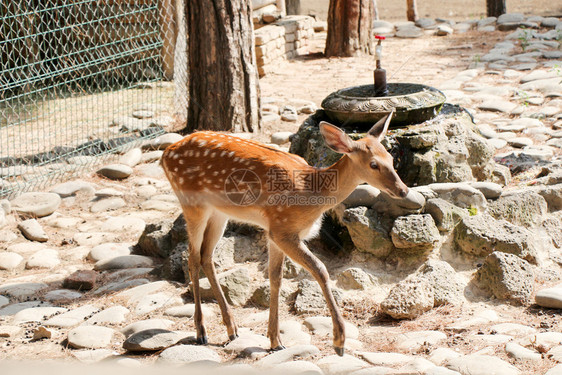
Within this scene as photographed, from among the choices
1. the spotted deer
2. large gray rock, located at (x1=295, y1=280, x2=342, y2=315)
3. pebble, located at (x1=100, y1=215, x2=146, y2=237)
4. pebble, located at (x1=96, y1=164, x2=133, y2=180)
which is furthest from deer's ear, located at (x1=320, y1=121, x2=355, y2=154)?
pebble, located at (x1=96, y1=164, x2=133, y2=180)

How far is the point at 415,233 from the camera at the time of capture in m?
5.07

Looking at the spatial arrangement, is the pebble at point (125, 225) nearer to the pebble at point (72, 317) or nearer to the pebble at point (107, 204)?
the pebble at point (107, 204)

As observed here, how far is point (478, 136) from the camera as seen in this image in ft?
20.2

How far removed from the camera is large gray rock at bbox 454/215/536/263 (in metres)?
5.16

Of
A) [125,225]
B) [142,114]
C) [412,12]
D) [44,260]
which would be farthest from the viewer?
[412,12]

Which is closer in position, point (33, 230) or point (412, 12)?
point (33, 230)

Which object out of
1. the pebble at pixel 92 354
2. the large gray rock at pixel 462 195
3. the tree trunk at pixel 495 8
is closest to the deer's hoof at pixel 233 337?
the pebble at pixel 92 354

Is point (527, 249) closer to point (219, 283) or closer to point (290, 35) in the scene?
point (219, 283)

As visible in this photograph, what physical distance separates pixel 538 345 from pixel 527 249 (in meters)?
1.33

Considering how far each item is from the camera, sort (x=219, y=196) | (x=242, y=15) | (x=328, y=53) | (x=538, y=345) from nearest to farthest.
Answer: (x=538, y=345)
(x=219, y=196)
(x=242, y=15)
(x=328, y=53)

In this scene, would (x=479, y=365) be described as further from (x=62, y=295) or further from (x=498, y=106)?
(x=498, y=106)

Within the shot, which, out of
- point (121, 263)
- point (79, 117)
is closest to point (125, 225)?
point (121, 263)

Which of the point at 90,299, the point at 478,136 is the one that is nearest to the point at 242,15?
the point at 478,136

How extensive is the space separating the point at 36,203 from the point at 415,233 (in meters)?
4.17
